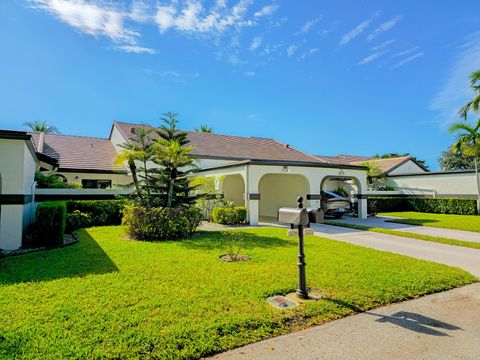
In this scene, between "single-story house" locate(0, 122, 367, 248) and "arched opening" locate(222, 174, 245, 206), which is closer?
"single-story house" locate(0, 122, 367, 248)

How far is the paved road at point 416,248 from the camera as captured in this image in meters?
6.92

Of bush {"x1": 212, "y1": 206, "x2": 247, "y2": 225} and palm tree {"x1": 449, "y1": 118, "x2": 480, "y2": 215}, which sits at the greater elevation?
palm tree {"x1": 449, "y1": 118, "x2": 480, "y2": 215}

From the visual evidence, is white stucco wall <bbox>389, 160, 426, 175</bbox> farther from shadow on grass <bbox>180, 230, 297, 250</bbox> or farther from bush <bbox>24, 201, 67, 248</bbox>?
bush <bbox>24, 201, 67, 248</bbox>

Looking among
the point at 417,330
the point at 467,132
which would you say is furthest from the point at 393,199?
the point at 417,330

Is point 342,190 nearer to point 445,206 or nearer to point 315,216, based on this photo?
point 445,206

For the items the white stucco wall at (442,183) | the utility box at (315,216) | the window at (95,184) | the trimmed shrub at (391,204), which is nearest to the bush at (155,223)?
the utility box at (315,216)

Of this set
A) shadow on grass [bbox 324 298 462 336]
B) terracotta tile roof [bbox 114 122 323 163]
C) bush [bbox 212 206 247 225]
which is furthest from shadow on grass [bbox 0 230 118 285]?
terracotta tile roof [bbox 114 122 323 163]

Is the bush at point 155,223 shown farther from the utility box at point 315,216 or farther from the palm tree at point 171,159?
the utility box at point 315,216

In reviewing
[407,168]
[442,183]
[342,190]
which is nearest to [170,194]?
[342,190]

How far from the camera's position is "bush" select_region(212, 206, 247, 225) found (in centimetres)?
1310

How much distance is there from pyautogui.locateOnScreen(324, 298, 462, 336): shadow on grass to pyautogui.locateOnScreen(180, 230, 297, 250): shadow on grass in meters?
4.52

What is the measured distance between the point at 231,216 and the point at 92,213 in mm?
6196

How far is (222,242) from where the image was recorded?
8.78 meters

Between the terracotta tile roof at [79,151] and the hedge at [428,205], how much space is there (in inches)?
781
